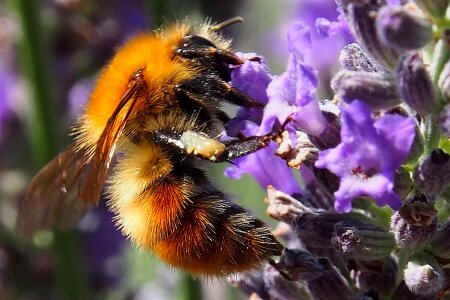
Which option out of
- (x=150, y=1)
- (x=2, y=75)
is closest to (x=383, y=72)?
(x=150, y=1)

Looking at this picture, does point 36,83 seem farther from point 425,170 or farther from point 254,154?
point 425,170

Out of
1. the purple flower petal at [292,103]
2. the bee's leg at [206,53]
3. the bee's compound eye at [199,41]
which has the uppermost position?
the bee's compound eye at [199,41]

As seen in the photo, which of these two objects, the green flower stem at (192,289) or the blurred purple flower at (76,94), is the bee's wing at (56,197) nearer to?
the green flower stem at (192,289)

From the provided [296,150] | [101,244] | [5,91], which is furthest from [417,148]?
[5,91]

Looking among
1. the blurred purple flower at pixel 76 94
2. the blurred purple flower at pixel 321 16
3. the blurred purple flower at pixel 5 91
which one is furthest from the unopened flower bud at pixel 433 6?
the blurred purple flower at pixel 321 16

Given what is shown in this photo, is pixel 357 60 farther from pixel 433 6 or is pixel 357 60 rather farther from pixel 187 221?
pixel 187 221

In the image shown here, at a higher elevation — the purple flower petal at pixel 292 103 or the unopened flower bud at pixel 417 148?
the purple flower petal at pixel 292 103
